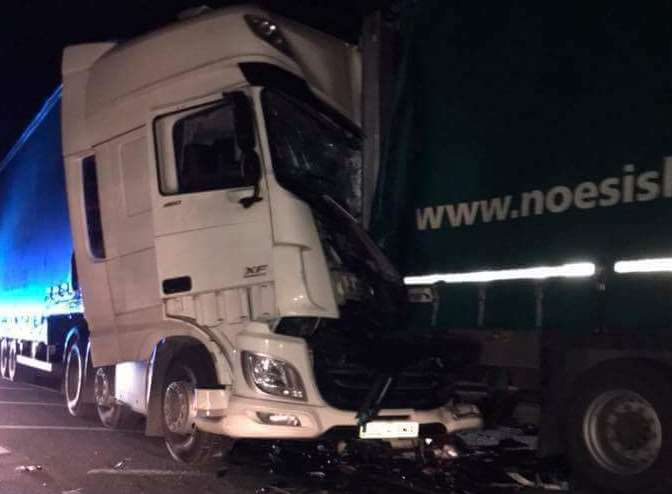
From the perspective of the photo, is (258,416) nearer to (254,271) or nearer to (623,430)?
(254,271)

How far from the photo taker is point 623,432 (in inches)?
213

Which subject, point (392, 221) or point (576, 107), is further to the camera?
point (392, 221)

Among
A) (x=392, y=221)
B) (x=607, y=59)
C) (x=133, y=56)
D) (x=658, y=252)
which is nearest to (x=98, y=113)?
(x=133, y=56)

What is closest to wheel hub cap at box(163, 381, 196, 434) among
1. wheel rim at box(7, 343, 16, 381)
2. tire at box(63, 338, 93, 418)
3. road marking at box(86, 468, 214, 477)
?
road marking at box(86, 468, 214, 477)

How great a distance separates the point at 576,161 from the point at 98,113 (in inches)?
181

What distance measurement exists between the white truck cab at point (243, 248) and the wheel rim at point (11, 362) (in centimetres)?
745

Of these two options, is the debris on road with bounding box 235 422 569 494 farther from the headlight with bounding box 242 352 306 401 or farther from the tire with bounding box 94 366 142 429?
the tire with bounding box 94 366 142 429

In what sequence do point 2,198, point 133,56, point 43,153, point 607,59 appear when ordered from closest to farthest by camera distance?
point 607,59 → point 133,56 → point 43,153 → point 2,198

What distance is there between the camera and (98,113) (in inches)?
303

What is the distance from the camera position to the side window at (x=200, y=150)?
6.36 metres

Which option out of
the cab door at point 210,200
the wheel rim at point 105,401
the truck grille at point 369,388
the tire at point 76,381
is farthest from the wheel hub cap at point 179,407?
the tire at point 76,381

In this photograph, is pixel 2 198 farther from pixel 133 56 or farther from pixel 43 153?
pixel 133 56

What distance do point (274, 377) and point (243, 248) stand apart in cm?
106

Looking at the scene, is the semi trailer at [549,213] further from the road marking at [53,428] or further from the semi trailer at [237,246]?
the road marking at [53,428]
